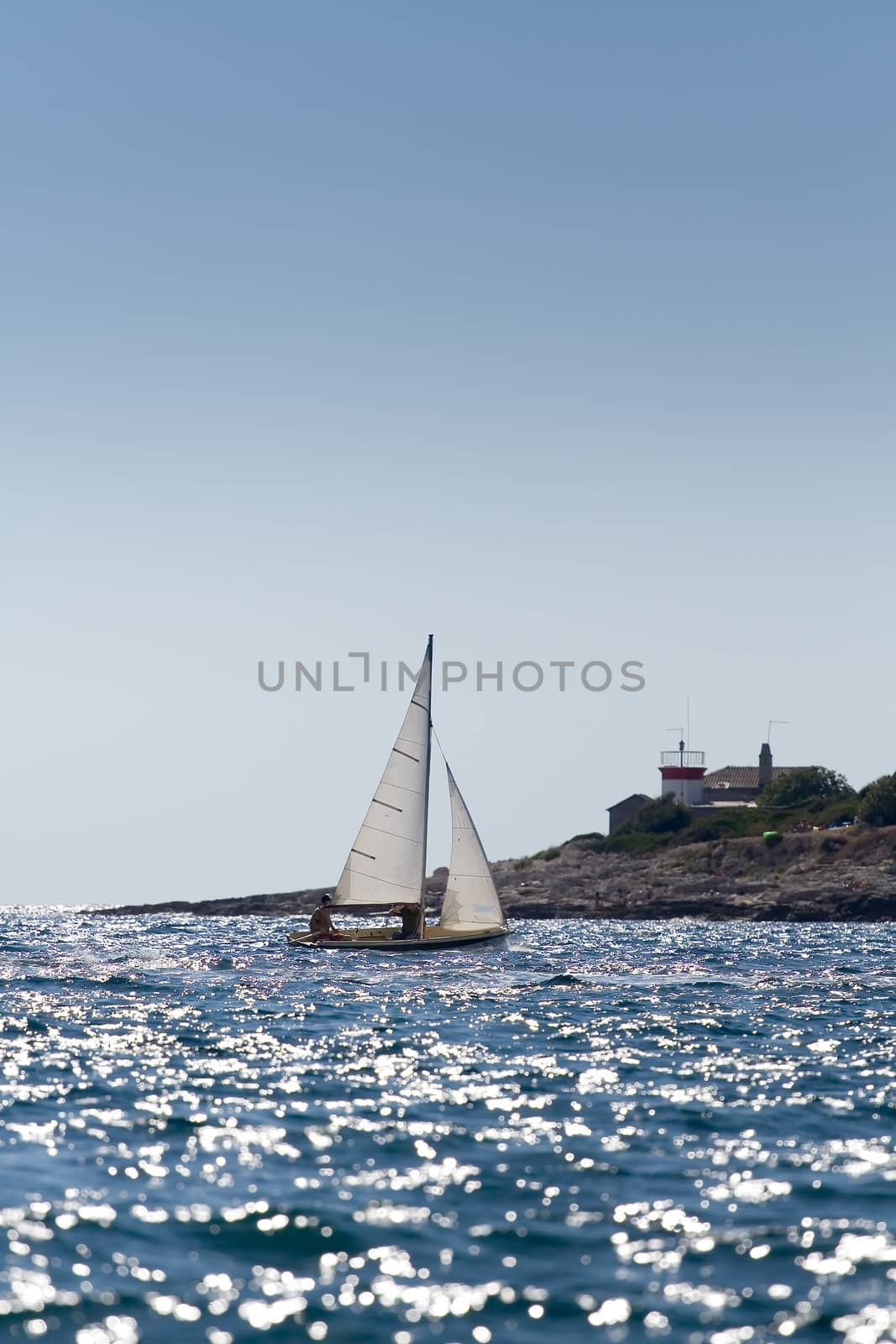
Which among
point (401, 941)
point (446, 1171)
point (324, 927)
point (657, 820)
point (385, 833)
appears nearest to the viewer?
point (446, 1171)

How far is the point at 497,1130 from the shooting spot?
1848 cm

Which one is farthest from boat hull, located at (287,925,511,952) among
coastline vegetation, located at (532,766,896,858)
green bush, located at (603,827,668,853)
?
green bush, located at (603,827,668,853)

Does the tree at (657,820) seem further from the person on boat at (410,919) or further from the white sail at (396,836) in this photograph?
the person on boat at (410,919)

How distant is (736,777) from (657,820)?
22118 mm

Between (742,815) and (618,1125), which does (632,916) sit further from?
(618,1125)

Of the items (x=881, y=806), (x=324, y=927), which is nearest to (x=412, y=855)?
(x=324, y=927)

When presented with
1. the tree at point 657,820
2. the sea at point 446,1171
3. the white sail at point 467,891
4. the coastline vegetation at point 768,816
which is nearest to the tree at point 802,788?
the coastline vegetation at point 768,816

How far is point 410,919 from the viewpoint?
5106cm

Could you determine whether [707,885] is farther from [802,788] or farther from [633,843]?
[802,788]

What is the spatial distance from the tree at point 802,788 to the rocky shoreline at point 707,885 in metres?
18.0

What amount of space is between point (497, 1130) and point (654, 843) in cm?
10591

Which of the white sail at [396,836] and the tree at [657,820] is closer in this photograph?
the white sail at [396,836]

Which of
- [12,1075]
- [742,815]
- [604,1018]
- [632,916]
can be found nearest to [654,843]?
[742,815]

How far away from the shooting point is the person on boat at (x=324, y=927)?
175 feet
